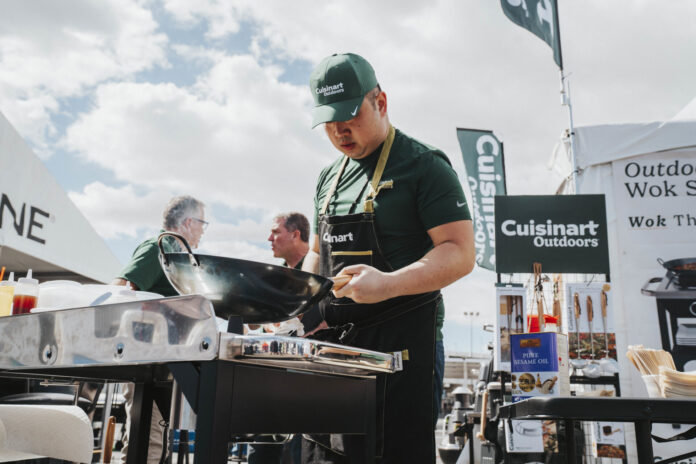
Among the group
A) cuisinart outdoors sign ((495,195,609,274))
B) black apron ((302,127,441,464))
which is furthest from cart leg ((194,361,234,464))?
cuisinart outdoors sign ((495,195,609,274))

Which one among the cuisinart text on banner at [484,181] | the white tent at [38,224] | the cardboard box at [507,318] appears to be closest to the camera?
the cardboard box at [507,318]

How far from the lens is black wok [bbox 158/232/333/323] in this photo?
892 millimetres

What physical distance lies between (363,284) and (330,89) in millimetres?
561

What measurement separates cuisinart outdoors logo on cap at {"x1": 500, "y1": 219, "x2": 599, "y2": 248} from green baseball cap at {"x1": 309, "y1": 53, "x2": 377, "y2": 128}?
2822 mm

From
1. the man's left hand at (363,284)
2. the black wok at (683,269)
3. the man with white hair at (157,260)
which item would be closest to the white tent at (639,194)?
the black wok at (683,269)

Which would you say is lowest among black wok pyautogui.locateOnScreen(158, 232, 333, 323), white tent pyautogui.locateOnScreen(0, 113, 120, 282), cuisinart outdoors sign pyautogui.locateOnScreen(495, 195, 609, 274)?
black wok pyautogui.locateOnScreen(158, 232, 333, 323)

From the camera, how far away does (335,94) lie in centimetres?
144

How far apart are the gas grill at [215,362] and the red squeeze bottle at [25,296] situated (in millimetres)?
290

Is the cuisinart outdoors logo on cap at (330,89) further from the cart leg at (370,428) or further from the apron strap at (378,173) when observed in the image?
the cart leg at (370,428)

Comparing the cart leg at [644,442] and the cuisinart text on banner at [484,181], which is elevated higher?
the cuisinart text on banner at [484,181]

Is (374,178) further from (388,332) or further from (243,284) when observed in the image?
(243,284)

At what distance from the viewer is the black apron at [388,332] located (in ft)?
4.39

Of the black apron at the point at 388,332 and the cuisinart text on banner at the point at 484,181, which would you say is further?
the cuisinart text on banner at the point at 484,181

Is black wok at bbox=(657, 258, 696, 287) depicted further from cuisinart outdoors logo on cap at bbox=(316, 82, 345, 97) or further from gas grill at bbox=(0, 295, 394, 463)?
gas grill at bbox=(0, 295, 394, 463)
